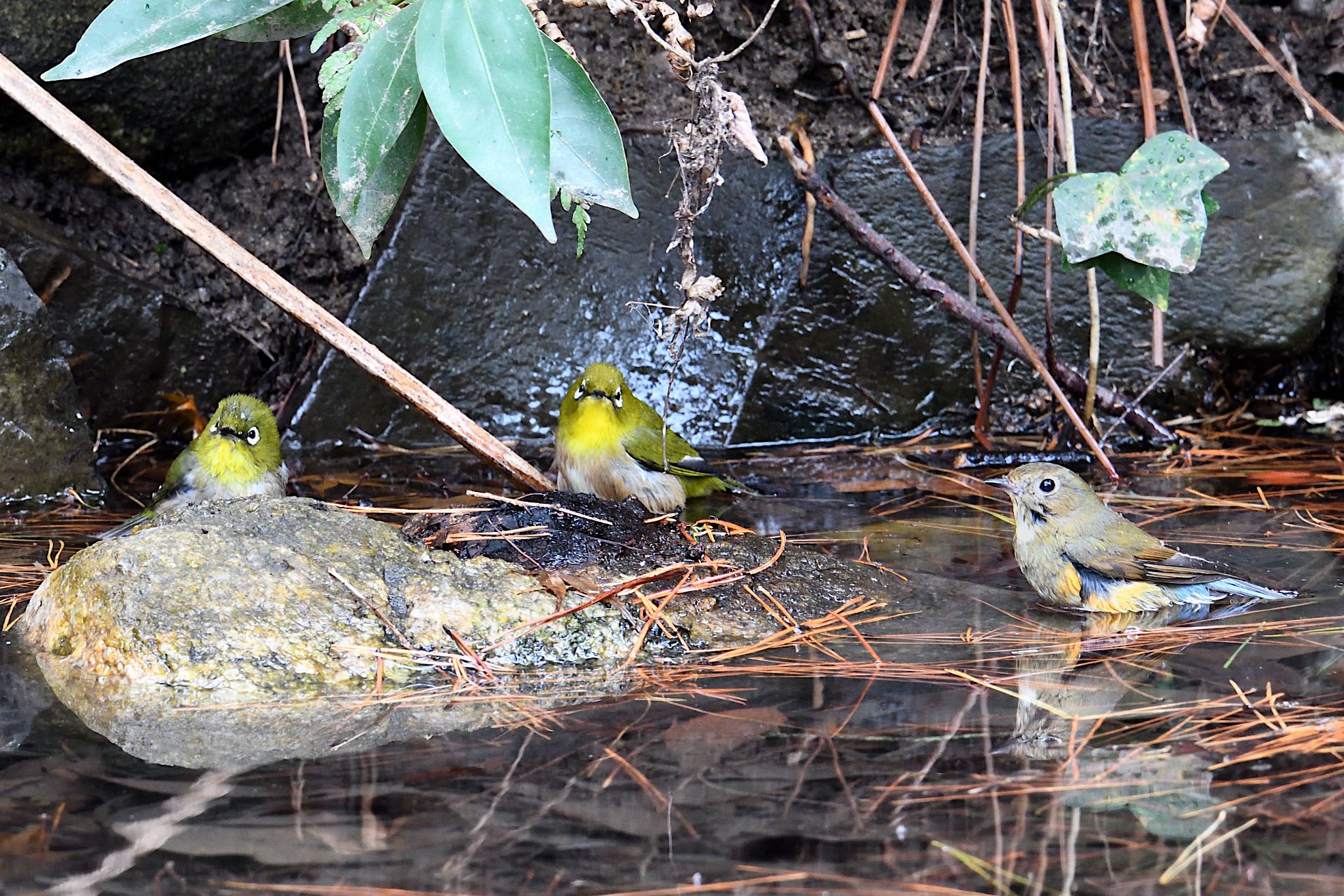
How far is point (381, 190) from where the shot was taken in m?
3.20

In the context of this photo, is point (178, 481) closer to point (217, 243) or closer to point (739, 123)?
point (217, 243)

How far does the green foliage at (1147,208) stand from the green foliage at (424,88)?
6.61 ft

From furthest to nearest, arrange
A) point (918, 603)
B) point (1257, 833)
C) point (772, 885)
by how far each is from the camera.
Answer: point (918, 603), point (1257, 833), point (772, 885)

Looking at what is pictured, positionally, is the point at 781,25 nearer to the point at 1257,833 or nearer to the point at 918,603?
the point at 918,603

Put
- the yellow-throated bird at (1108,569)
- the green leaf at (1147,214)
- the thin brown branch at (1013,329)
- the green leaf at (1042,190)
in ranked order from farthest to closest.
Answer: the thin brown branch at (1013,329), the green leaf at (1042,190), the green leaf at (1147,214), the yellow-throated bird at (1108,569)

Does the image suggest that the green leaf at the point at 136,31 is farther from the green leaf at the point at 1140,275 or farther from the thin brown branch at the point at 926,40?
the thin brown branch at the point at 926,40

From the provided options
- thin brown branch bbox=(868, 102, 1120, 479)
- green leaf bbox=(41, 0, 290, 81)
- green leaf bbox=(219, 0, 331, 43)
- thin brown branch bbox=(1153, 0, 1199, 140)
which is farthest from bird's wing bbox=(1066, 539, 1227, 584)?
thin brown branch bbox=(1153, 0, 1199, 140)

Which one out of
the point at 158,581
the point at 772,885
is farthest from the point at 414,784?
the point at 158,581

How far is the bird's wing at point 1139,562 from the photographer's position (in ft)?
11.6

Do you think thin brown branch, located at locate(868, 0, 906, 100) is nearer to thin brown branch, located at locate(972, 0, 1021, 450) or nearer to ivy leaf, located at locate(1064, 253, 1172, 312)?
thin brown branch, located at locate(972, 0, 1021, 450)

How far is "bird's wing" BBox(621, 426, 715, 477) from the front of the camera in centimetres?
496

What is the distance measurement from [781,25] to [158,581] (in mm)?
4579

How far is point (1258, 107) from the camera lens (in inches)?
248

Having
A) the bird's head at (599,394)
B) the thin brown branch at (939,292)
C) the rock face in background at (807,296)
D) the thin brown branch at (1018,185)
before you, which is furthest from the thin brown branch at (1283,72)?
the bird's head at (599,394)
